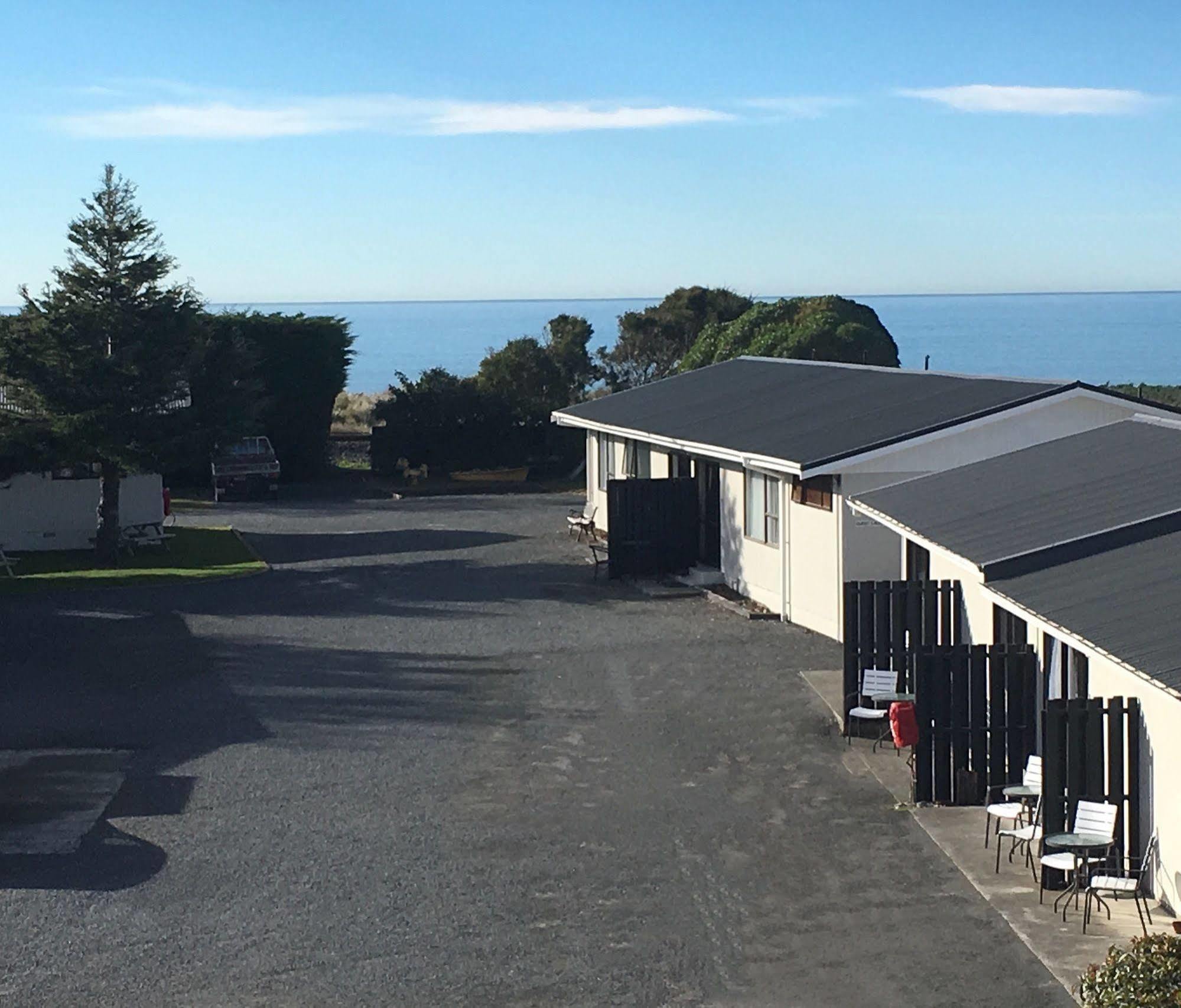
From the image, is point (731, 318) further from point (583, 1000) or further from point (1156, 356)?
point (1156, 356)

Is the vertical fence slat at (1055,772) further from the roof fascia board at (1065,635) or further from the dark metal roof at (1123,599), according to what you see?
the dark metal roof at (1123,599)

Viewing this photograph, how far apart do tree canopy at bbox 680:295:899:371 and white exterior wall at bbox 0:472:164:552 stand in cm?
2041

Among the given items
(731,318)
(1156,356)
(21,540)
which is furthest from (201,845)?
(1156,356)

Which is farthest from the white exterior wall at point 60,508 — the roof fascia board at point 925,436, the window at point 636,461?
the roof fascia board at point 925,436

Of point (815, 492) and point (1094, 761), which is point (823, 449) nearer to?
point (815, 492)

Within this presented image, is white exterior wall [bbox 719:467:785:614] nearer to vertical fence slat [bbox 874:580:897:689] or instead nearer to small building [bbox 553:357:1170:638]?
small building [bbox 553:357:1170:638]

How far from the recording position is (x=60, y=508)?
105 ft

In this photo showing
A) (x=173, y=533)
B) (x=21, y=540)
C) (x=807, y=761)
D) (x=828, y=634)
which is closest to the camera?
(x=807, y=761)

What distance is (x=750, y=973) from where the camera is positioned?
10195mm

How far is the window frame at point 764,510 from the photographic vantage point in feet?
80.2

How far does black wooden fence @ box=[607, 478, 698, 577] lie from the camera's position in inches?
1081

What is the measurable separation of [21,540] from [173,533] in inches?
132

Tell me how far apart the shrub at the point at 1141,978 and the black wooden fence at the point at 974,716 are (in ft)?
17.7

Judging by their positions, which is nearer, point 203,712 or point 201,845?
point 201,845
